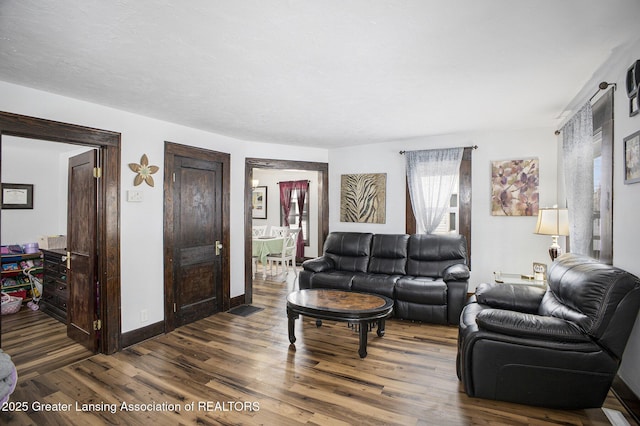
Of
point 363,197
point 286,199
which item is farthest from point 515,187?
point 286,199

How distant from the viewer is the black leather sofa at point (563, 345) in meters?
2.04

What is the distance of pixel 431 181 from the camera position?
4.88m

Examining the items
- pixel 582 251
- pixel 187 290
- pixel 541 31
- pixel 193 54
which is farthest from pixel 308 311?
pixel 541 31

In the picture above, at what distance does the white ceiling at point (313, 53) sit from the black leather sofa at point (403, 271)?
190 centimetres

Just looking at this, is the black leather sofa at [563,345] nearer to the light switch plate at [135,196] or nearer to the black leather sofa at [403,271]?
the black leather sofa at [403,271]

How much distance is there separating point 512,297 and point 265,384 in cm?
227

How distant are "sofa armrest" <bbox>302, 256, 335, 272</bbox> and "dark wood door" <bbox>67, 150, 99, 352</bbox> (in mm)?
2529

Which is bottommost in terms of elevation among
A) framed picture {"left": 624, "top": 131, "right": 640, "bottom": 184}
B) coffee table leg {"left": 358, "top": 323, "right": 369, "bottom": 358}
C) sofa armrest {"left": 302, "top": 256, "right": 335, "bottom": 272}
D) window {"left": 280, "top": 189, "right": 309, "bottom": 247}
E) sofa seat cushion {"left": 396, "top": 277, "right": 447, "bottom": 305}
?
coffee table leg {"left": 358, "top": 323, "right": 369, "bottom": 358}

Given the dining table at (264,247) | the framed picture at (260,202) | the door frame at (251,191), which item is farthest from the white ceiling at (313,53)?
the framed picture at (260,202)

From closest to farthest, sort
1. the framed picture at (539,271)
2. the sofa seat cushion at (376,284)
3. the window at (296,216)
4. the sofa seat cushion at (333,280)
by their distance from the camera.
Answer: the framed picture at (539,271) → the sofa seat cushion at (376,284) → the sofa seat cushion at (333,280) → the window at (296,216)

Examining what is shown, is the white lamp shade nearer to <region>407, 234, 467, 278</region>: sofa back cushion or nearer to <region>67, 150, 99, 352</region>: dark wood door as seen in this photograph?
<region>407, 234, 467, 278</region>: sofa back cushion

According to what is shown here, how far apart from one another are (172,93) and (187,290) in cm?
238

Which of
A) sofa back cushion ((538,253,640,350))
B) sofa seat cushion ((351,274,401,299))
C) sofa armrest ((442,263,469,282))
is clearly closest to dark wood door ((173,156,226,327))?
sofa seat cushion ((351,274,401,299))

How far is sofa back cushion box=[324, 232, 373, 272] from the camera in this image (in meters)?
4.95
